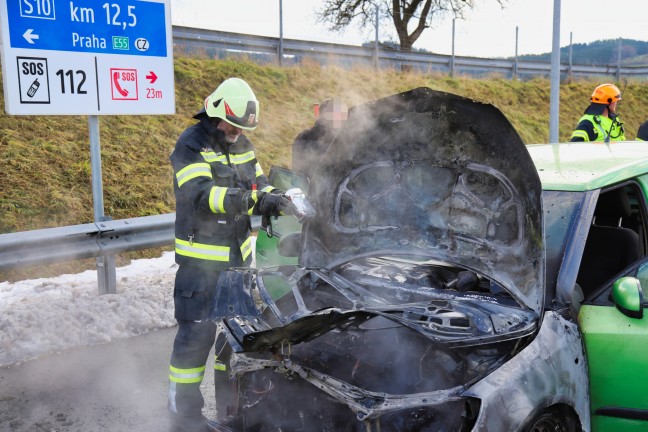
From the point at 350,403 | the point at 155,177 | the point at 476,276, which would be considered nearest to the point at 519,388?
the point at 350,403

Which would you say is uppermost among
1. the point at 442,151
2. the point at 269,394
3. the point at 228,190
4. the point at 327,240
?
the point at 442,151

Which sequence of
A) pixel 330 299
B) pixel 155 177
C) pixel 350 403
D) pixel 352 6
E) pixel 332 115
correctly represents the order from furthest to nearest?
pixel 352 6, pixel 155 177, pixel 332 115, pixel 330 299, pixel 350 403

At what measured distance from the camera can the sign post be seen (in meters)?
5.46

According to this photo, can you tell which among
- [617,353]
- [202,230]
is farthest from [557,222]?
[202,230]

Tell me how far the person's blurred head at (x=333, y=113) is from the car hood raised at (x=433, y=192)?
224cm

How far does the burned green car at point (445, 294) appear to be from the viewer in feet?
8.48

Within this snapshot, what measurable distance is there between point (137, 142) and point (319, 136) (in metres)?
5.11

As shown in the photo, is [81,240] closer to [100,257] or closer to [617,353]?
[100,257]

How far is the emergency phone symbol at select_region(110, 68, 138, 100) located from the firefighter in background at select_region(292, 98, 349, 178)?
5.47 ft

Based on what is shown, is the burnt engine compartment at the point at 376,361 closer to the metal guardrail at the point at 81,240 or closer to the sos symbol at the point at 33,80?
the metal guardrail at the point at 81,240

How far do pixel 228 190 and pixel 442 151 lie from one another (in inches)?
47.7

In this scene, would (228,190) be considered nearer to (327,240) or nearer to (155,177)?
(327,240)

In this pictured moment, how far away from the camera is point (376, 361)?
9.53 ft

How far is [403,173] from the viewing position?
340 cm
